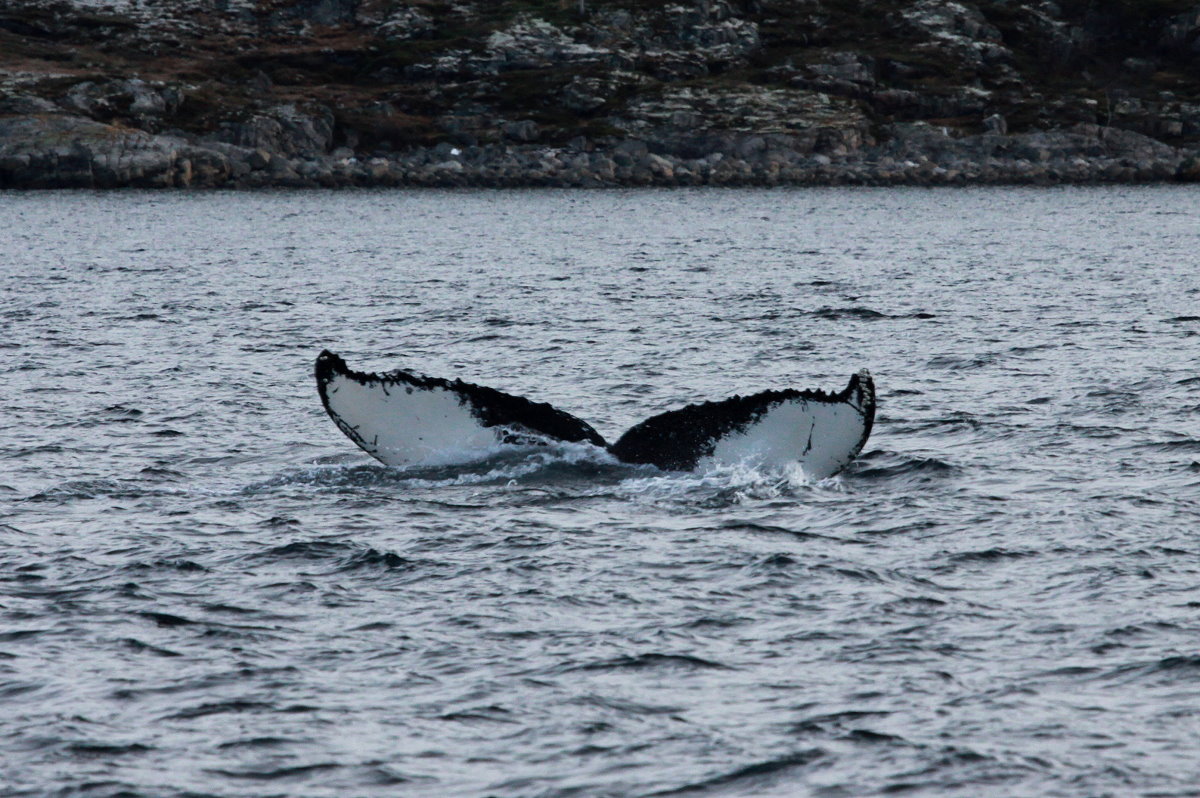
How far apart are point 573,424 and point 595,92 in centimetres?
10199

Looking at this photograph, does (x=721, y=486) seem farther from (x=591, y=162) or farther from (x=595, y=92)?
(x=595, y=92)

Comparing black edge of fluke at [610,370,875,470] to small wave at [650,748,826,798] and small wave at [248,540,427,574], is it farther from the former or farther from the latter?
small wave at [650,748,826,798]

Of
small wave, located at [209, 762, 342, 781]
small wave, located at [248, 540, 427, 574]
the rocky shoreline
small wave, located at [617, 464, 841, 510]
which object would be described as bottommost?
small wave, located at [209, 762, 342, 781]

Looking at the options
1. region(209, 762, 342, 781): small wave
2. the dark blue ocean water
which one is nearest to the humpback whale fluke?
the dark blue ocean water

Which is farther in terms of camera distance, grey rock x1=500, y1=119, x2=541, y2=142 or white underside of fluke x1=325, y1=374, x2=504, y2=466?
grey rock x1=500, y1=119, x2=541, y2=142

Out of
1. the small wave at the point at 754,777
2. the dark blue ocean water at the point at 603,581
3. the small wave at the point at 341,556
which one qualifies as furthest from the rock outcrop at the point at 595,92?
the small wave at the point at 754,777

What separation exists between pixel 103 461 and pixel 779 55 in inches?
4369

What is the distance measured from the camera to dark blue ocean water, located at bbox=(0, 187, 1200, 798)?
30.0 ft

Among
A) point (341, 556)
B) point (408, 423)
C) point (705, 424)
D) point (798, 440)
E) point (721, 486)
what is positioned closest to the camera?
point (341, 556)

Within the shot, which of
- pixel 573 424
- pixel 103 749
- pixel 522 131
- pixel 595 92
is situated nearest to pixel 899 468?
pixel 573 424

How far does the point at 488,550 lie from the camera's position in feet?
44.2

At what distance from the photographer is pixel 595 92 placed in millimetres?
114500

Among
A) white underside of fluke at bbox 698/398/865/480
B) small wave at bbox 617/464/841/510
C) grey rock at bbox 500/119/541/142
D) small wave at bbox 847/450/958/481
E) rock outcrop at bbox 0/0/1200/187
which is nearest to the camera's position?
white underside of fluke at bbox 698/398/865/480

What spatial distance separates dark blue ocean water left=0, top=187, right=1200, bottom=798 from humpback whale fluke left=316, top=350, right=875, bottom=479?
409 mm
